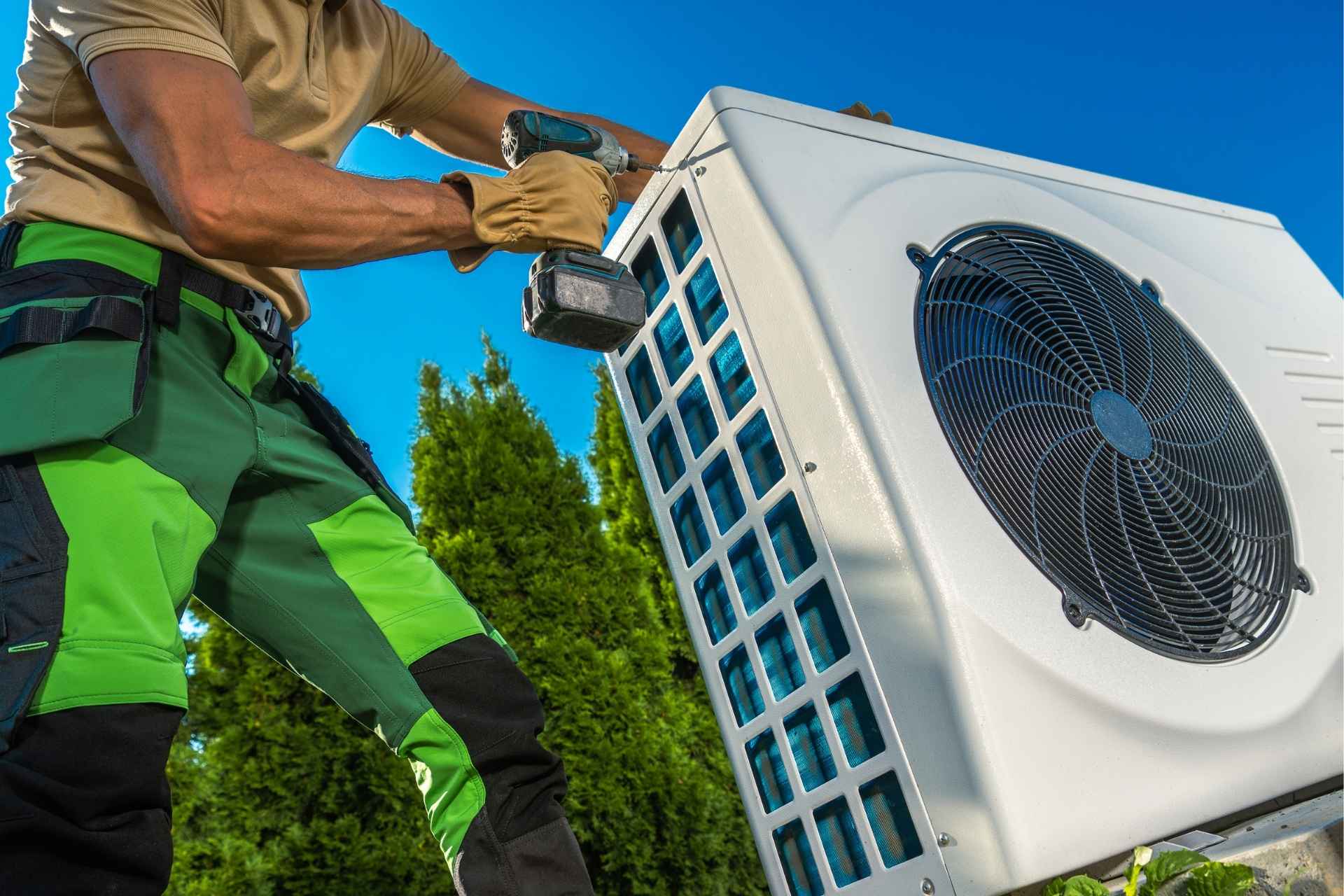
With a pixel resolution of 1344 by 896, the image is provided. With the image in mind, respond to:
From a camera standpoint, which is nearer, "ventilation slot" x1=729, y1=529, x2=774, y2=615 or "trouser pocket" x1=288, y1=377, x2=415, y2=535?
"trouser pocket" x1=288, y1=377, x2=415, y2=535

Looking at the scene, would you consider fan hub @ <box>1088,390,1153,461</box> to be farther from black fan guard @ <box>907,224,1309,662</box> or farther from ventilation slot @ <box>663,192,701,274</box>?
ventilation slot @ <box>663,192,701,274</box>

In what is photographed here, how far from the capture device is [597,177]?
122 cm

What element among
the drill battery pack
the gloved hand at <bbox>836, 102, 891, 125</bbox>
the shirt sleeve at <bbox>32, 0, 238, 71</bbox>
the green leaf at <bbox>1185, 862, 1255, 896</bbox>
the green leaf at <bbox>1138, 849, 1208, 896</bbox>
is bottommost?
the green leaf at <bbox>1185, 862, 1255, 896</bbox>

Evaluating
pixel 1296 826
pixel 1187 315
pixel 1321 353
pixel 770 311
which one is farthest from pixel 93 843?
pixel 1321 353

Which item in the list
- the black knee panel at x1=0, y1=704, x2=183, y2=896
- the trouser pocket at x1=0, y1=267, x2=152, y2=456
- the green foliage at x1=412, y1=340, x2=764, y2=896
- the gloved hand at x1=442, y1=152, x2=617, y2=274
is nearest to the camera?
the black knee panel at x1=0, y1=704, x2=183, y2=896

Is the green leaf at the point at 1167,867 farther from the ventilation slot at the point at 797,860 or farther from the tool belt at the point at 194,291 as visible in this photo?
the tool belt at the point at 194,291

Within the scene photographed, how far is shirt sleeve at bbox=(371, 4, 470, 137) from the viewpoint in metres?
1.54

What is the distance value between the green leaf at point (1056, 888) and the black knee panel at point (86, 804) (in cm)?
93

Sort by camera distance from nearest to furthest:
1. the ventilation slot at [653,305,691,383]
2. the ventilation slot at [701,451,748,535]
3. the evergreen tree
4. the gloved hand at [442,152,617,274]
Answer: the gloved hand at [442,152,617,274], the ventilation slot at [701,451,748,535], the ventilation slot at [653,305,691,383], the evergreen tree

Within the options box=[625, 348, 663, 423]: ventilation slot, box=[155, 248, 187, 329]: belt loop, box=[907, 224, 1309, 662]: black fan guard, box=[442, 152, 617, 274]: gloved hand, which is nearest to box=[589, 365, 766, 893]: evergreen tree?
box=[625, 348, 663, 423]: ventilation slot

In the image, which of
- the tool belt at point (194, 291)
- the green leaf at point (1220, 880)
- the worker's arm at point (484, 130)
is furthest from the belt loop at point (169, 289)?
the green leaf at point (1220, 880)

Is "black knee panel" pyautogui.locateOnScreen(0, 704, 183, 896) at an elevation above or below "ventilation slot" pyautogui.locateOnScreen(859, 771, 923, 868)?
above

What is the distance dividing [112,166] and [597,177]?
0.54 m

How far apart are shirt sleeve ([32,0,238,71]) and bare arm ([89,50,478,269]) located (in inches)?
0.4
